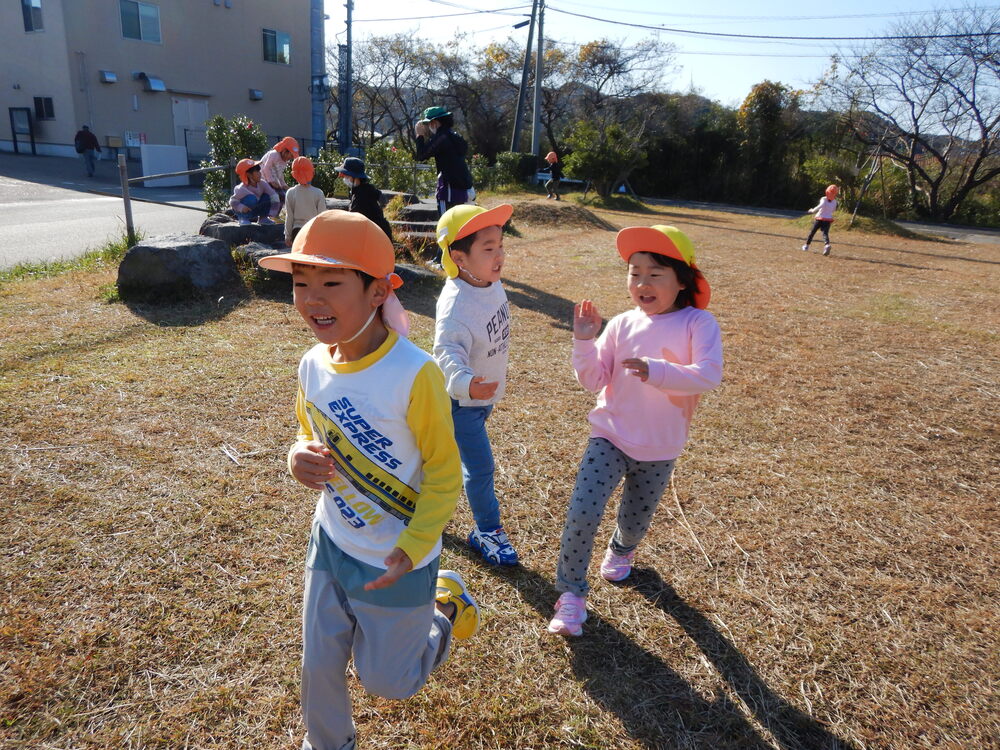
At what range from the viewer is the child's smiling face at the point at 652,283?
228cm

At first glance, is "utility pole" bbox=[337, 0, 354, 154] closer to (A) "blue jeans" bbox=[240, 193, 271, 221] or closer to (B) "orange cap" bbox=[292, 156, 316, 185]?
(A) "blue jeans" bbox=[240, 193, 271, 221]

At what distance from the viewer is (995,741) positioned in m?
2.12

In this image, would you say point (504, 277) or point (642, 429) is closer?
point (642, 429)

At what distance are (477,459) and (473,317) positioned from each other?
629 millimetres

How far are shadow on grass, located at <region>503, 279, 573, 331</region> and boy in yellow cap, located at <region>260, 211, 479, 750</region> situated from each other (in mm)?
5209

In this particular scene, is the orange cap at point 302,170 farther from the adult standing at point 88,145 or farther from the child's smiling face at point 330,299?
the adult standing at point 88,145

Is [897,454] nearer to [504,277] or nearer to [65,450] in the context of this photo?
[65,450]

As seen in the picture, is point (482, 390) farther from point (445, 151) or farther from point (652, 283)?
point (445, 151)

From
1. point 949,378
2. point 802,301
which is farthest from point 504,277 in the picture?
point 949,378

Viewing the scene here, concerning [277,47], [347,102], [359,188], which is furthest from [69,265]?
[277,47]

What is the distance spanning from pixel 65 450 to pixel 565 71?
1369 inches

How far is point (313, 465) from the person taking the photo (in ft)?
A: 5.49

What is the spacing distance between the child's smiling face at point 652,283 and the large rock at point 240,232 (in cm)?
706

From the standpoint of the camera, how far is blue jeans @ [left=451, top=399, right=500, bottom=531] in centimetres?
267
